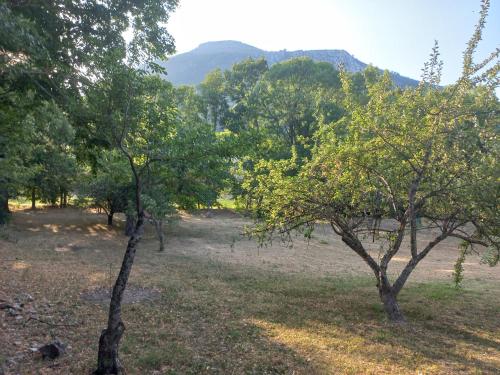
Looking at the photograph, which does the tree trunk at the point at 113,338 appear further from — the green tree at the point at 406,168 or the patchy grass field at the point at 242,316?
the green tree at the point at 406,168

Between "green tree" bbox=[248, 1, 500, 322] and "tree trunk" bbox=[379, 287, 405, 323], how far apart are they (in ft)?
0.09

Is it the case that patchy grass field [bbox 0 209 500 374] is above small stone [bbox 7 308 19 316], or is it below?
below

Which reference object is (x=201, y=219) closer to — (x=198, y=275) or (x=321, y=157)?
(x=198, y=275)


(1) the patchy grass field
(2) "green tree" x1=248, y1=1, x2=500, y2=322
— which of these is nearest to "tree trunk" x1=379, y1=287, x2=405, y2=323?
(2) "green tree" x1=248, y1=1, x2=500, y2=322

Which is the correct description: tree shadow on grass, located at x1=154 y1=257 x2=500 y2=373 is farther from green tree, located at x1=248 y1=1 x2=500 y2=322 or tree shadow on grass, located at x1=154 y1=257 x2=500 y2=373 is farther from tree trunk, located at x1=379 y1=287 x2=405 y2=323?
green tree, located at x1=248 y1=1 x2=500 y2=322

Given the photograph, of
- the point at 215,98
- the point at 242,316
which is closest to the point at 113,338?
the point at 242,316

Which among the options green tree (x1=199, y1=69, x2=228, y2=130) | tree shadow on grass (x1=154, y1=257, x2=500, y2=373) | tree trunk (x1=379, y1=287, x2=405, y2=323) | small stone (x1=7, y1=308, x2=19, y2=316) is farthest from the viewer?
green tree (x1=199, y1=69, x2=228, y2=130)

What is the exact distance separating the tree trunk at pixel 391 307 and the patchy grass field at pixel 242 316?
0.40 m

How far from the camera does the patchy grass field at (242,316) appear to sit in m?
8.28

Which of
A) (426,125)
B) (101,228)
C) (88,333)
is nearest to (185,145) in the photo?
(88,333)

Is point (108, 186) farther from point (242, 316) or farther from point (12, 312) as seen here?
point (242, 316)

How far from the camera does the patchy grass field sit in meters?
8.28

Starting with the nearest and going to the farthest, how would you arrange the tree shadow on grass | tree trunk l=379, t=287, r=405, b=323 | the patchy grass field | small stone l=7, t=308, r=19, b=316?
the patchy grass field < the tree shadow on grass < small stone l=7, t=308, r=19, b=316 < tree trunk l=379, t=287, r=405, b=323

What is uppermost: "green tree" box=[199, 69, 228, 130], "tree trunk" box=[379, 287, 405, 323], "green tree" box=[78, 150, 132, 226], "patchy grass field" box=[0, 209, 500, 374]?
"green tree" box=[199, 69, 228, 130]
